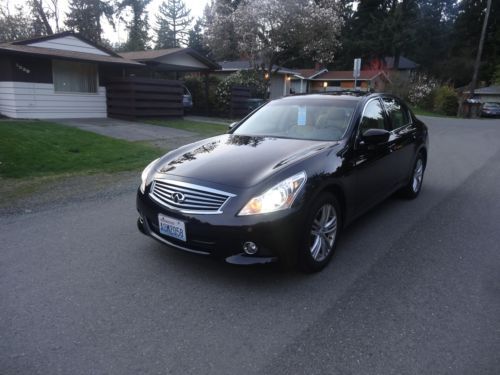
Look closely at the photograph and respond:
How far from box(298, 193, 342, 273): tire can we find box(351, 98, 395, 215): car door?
44 centimetres

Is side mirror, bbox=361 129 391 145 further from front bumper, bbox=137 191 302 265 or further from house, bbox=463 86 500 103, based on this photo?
house, bbox=463 86 500 103

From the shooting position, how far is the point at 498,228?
473 cm

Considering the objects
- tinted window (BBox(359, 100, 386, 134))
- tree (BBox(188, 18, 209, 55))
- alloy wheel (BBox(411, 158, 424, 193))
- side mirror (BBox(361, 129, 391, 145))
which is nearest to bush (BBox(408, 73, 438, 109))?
alloy wheel (BBox(411, 158, 424, 193))

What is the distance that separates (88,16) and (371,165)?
1937 inches

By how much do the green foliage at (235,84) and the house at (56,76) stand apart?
4.10m

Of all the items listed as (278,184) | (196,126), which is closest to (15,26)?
(196,126)

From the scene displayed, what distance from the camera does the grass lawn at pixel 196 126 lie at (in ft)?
43.1

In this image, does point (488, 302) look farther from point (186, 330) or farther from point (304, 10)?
point (304, 10)

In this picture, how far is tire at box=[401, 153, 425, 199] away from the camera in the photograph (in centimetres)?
577

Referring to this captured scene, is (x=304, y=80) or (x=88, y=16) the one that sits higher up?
(x=88, y=16)

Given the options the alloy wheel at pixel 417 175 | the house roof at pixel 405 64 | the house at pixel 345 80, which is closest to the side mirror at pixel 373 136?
the alloy wheel at pixel 417 175

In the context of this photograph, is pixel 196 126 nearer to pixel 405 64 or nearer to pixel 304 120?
pixel 304 120

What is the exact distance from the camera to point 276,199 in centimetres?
308

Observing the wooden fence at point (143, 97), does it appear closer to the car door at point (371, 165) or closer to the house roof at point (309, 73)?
the car door at point (371, 165)
